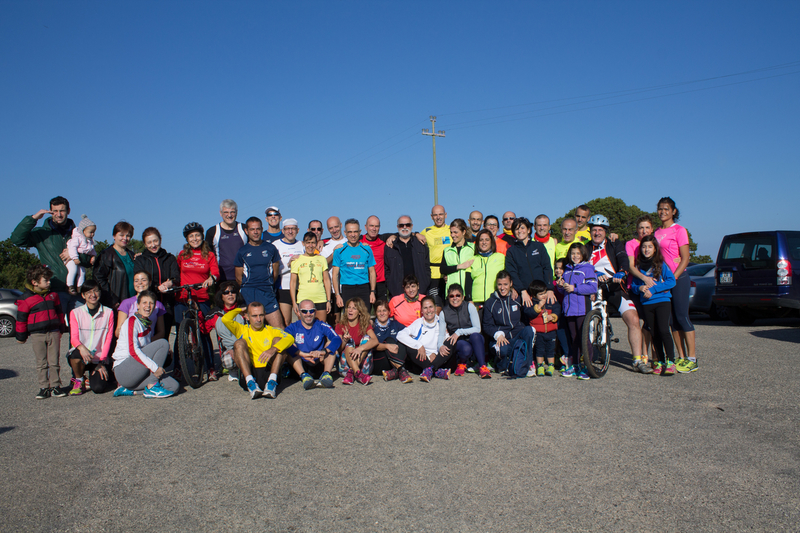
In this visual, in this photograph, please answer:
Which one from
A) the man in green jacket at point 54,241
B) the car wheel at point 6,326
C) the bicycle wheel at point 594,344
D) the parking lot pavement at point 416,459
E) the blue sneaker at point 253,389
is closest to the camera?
the parking lot pavement at point 416,459

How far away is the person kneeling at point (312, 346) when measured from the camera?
666 centimetres

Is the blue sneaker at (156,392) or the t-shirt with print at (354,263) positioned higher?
the t-shirt with print at (354,263)

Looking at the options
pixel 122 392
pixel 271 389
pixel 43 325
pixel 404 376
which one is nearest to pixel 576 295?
pixel 404 376

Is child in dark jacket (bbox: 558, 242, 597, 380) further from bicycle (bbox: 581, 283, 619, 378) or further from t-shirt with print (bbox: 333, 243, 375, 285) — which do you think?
t-shirt with print (bbox: 333, 243, 375, 285)

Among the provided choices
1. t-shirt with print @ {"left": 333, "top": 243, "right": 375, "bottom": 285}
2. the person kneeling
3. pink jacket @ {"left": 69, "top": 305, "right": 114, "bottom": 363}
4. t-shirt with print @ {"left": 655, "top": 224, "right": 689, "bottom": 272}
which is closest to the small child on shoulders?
pink jacket @ {"left": 69, "top": 305, "right": 114, "bottom": 363}

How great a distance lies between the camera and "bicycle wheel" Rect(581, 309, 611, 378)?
6.59 meters

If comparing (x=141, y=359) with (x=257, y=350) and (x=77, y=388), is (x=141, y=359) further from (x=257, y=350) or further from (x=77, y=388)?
(x=257, y=350)

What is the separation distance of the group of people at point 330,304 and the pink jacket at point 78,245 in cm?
1

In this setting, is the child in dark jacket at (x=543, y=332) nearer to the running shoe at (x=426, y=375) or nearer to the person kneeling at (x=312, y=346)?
the running shoe at (x=426, y=375)

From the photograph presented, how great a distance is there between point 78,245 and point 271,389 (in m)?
3.50

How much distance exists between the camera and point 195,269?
7.39 metres

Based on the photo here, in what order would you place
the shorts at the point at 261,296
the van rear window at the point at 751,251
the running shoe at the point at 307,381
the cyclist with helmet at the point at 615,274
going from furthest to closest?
the van rear window at the point at 751,251
the shorts at the point at 261,296
the cyclist with helmet at the point at 615,274
the running shoe at the point at 307,381

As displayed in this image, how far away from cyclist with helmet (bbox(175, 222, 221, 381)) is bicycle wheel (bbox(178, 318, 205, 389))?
406 millimetres

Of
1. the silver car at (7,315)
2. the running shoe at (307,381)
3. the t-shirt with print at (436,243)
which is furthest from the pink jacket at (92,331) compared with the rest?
the silver car at (7,315)
